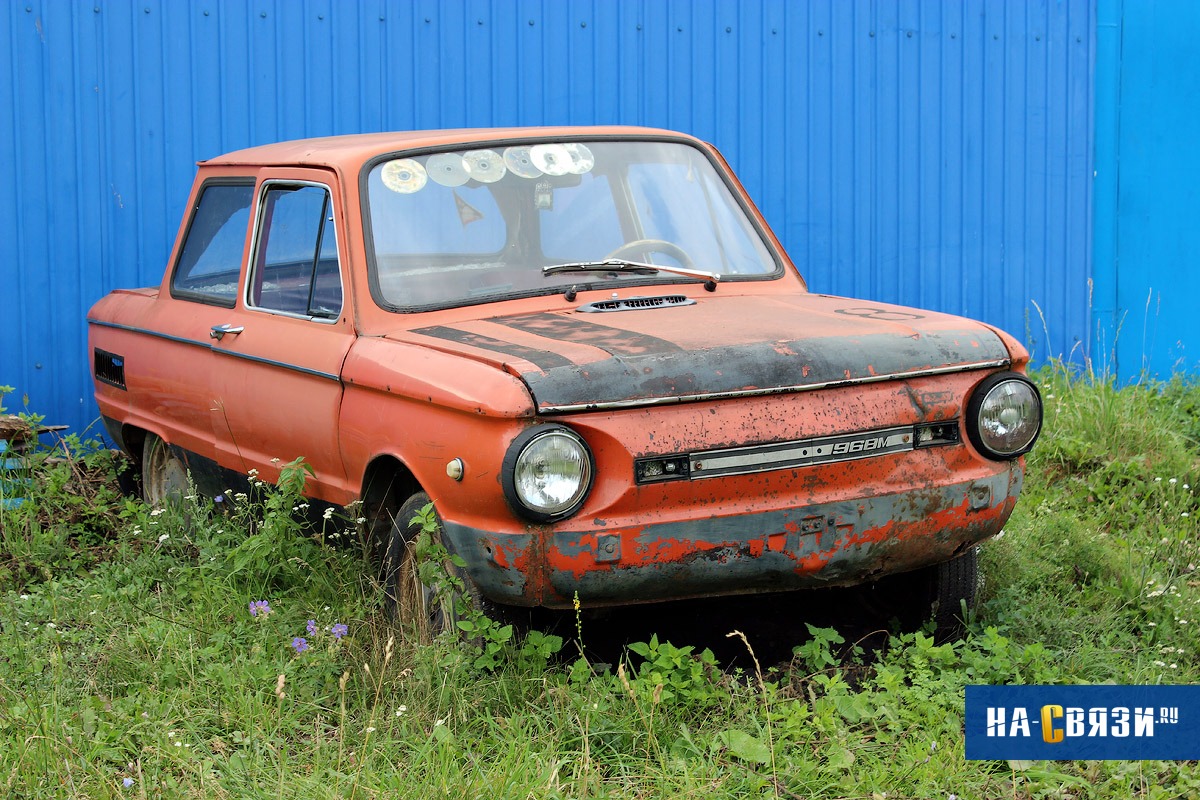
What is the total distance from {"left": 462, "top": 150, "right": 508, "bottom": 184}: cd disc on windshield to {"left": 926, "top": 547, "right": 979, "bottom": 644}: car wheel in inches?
75.7

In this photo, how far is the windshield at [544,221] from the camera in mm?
4305

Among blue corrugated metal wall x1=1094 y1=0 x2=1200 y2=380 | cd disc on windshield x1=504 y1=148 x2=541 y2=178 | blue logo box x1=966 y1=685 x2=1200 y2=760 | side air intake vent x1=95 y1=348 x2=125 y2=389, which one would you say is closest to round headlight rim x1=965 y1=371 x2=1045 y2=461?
blue logo box x1=966 y1=685 x2=1200 y2=760

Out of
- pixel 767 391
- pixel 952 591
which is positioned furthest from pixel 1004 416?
pixel 767 391

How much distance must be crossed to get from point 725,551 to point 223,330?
2.20 m

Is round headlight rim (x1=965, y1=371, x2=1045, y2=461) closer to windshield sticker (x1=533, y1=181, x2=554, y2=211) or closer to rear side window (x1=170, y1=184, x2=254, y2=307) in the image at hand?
windshield sticker (x1=533, y1=181, x2=554, y2=211)

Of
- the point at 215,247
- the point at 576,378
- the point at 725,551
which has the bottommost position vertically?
the point at 725,551

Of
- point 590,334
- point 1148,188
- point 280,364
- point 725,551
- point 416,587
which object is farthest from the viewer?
point 1148,188

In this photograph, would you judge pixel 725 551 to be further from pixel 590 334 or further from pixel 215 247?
pixel 215 247

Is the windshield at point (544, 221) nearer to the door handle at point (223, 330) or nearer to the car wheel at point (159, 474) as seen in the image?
the door handle at point (223, 330)

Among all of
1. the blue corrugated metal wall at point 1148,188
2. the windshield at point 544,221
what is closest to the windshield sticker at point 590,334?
the windshield at point 544,221

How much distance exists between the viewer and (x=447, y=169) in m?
4.50

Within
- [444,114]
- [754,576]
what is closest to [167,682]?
[754,576]

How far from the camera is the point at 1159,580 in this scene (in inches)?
181

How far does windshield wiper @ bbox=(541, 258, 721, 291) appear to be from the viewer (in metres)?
4.38
